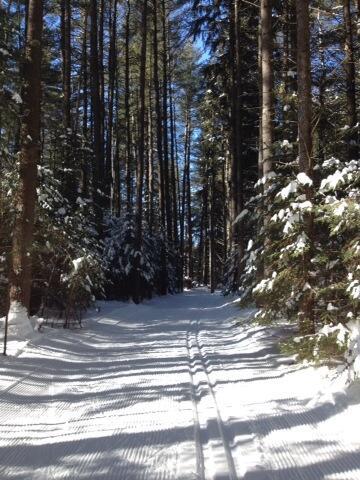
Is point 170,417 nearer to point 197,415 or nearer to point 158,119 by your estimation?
point 197,415

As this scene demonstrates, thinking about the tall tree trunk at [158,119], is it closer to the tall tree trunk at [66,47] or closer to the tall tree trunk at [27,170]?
the tall tree trunk at [66,47]

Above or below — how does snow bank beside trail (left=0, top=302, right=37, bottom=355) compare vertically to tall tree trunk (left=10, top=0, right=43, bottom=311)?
below

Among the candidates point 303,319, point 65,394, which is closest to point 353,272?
point 303,319

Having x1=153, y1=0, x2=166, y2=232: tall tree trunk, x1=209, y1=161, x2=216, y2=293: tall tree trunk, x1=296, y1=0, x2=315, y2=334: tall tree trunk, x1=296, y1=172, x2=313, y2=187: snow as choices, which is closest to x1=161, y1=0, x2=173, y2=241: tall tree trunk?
x1=153, y1=0, x2=166, y2=232: tall tree trunk

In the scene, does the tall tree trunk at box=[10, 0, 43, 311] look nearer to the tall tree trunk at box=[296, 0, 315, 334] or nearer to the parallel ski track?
the parallel ski track

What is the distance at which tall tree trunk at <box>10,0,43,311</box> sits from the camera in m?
10.1

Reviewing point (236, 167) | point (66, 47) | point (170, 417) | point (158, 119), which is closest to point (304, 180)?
point (170, 417)

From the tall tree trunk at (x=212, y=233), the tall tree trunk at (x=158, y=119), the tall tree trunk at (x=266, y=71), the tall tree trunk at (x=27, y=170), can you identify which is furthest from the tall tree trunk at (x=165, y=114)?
the tall tree trunk at (x=27, y=170)

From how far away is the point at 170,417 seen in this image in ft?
17.0

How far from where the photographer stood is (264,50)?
1269 cm

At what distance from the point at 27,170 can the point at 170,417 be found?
6703 millimetres

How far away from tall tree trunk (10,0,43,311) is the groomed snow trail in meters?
1.51

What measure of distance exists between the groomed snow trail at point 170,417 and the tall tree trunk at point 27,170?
1514mm

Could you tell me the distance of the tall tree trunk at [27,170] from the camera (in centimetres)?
1009
